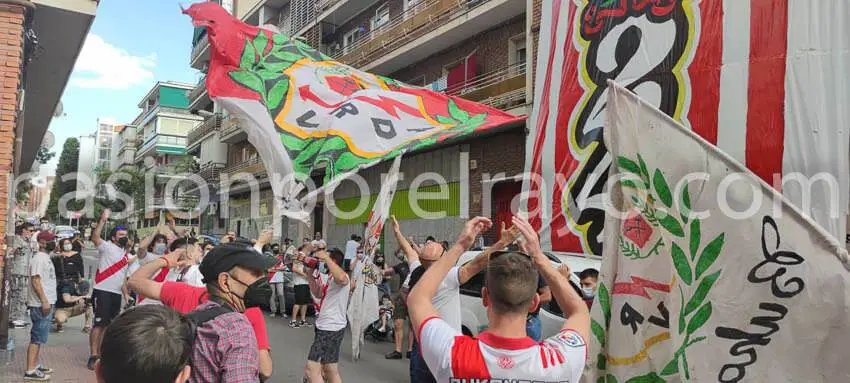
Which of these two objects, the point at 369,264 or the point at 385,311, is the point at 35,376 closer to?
the point at 369,264

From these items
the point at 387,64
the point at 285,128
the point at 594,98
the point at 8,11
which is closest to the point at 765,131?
the point at 594,98

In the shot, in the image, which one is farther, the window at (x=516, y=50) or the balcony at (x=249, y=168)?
the balcony at (x=249, y=168)

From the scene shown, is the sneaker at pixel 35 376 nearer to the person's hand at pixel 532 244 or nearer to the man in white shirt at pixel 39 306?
the man in white shirt at pixel 39 306

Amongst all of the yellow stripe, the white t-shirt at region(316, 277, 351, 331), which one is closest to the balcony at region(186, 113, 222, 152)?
the white t-shirt at region(316, 277, 351, 331)

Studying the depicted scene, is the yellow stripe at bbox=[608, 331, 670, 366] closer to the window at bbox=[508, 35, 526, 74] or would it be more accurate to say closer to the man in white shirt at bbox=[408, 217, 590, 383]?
the man in white shirt at bbox=[408, 217, 590, 383]

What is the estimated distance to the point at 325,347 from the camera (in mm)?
6535

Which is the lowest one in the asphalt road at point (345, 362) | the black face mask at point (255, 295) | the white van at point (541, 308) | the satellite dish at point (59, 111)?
the asphalt road at point (345, 362)

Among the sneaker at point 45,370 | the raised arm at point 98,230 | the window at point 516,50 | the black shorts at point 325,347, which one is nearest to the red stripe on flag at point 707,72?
the black shorts at point 325,347

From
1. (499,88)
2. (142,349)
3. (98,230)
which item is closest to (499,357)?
(142,349)

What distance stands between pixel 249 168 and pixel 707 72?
92.0 feet

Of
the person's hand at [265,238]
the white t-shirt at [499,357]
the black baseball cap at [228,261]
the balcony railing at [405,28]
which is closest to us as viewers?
the white t-shirt at [499,357]

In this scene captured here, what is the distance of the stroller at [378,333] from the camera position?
1140 cm

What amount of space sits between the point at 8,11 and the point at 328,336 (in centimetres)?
534

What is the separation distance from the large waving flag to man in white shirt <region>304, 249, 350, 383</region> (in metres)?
1.02
